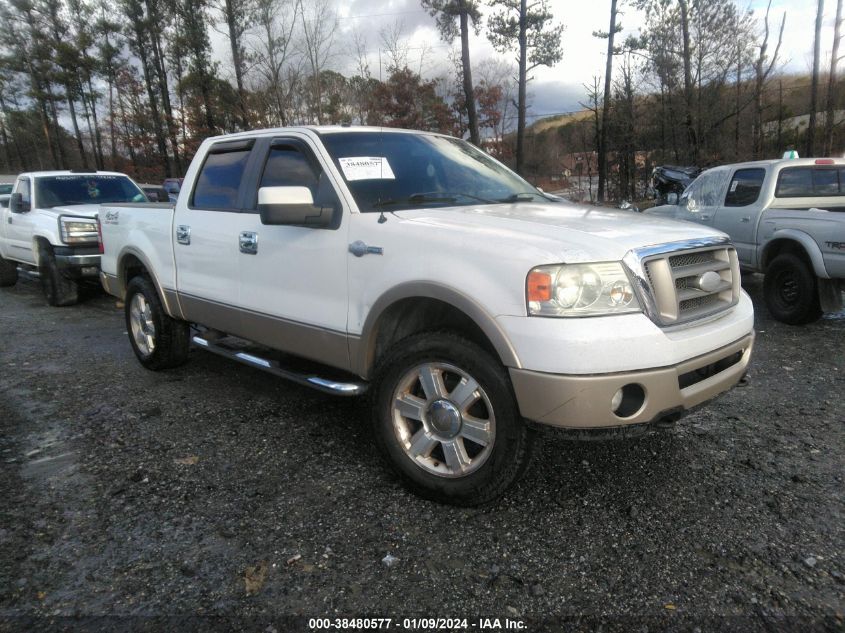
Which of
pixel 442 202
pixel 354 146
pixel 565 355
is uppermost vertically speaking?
pixel 354 146

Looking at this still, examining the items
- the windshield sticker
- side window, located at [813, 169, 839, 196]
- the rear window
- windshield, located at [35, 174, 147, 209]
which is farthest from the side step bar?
side window, located at [813, 169, 839, 196]

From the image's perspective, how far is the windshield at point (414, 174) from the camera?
3.40 m

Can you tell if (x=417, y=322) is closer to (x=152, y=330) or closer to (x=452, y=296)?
(x=452, y=296)

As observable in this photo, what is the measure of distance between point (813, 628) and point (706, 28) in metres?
30.7

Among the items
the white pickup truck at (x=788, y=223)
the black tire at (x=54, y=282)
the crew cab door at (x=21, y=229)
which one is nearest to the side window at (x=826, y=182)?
the white pickup truck at (x=788, y=223)

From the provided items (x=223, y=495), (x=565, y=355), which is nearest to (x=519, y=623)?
(x=565, y=355)

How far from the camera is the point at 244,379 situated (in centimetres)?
503

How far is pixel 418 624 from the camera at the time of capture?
7.18ft

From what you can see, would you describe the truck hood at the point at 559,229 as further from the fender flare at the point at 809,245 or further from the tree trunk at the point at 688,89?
the tree trunk at the point at 688,89

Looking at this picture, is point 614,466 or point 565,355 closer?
point 565,355

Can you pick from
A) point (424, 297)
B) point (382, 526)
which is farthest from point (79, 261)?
point (382, 526)

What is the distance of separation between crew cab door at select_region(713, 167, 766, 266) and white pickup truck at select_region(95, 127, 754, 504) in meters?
4.39

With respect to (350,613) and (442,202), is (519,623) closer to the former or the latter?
(350,613)

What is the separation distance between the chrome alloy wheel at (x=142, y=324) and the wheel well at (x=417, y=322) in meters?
2.77
